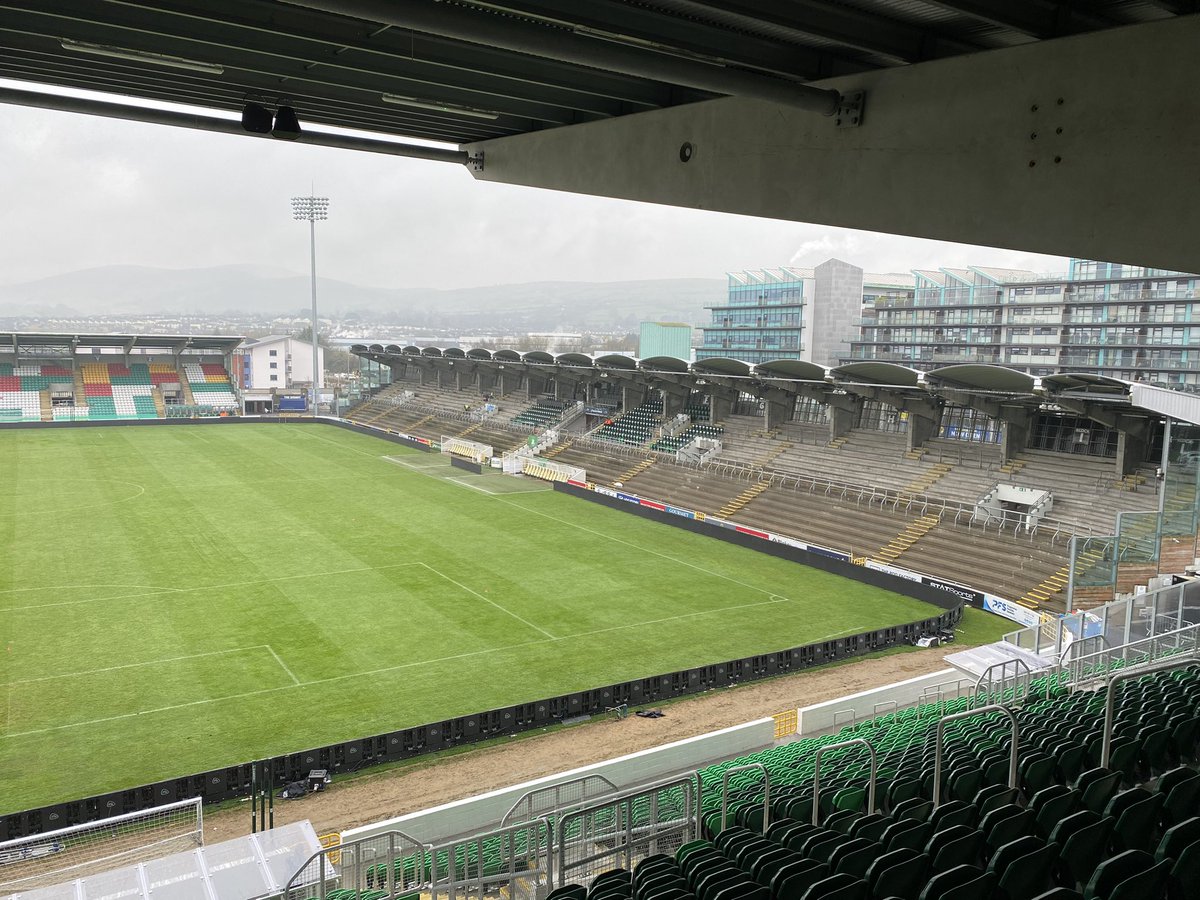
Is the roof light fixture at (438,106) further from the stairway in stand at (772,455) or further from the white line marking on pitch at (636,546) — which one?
the stairway in stand at (772,455)

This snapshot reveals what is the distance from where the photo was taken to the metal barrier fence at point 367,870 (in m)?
8.85

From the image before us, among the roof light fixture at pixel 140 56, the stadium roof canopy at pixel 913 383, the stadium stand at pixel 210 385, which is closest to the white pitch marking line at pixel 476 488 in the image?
the stadium roof canopy at pixel 913 383

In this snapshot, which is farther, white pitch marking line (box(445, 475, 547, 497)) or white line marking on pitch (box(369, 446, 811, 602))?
white pitch marking line (box(445, 475, 547, 497))

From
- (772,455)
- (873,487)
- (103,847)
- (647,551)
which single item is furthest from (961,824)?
(772,455)

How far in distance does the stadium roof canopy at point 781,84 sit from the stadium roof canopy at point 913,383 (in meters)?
13.1

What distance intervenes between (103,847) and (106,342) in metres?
65.2

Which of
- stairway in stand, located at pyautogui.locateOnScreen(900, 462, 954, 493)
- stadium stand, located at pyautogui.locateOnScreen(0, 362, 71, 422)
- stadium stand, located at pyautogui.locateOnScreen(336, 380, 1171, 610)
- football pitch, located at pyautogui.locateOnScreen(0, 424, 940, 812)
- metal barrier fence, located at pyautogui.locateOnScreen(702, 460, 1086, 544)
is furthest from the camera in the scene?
stadium stand, located at pyautogui.locateOnScreen(0, 362, 71, 422)

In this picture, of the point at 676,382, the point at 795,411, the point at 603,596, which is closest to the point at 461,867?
the point at 603,596

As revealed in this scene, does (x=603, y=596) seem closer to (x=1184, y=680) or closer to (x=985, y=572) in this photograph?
(x=985, y=572)

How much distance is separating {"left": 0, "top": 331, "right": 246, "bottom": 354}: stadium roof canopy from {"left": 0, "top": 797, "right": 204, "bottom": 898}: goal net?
60.8m

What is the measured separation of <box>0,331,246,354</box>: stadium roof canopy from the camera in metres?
65.3

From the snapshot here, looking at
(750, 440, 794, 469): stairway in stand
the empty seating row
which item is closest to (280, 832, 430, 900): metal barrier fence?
(750, 440, 794, 469): stairway in stand

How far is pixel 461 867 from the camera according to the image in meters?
11.0

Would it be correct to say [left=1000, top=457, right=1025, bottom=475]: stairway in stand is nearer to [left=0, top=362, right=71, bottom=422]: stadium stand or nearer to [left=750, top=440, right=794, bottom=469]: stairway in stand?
[left=750, top=440, right=794, bottom=469]: stairway in stand
